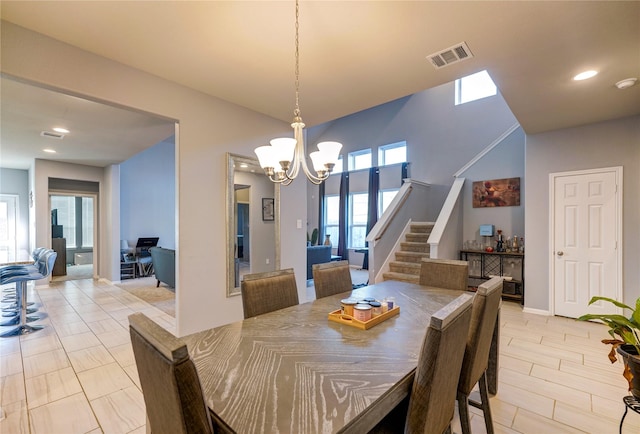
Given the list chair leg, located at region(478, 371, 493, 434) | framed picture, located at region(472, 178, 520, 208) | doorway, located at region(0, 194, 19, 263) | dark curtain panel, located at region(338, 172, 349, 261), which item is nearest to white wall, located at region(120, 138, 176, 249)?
doorway, located at region(0, 194, 19, 263)

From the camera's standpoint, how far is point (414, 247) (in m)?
5.41

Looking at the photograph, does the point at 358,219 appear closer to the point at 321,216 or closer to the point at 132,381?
the point at 321,216

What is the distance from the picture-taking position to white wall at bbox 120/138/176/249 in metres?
7.25

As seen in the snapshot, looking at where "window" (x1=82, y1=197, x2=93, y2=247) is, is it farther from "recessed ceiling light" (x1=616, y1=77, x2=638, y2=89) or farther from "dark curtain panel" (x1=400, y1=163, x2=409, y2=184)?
"recessed ceiling light" (x1=616, y1=77, x2=638, y2=89)

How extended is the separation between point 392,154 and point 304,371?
7.57 metres

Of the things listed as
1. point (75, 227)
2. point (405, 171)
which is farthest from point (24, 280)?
point (405, 171)

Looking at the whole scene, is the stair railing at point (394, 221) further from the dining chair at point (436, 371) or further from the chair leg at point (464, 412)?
the dining chair at point (436, 371)

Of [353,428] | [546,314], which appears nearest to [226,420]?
[353,428]

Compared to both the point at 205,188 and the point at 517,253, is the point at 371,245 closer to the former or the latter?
the point at 517,253

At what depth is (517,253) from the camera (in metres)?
4.61

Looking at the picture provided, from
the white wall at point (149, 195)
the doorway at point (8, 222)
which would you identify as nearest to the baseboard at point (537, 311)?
the white wall at point (149, 195)

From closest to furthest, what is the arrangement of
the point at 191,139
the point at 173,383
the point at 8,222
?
1. the point at 173,383
2. the point at 191,139
3. the point at 8,222

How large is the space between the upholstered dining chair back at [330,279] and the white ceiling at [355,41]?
1700 millimetres

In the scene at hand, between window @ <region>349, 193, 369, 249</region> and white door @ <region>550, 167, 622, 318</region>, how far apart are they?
4.86 metres
